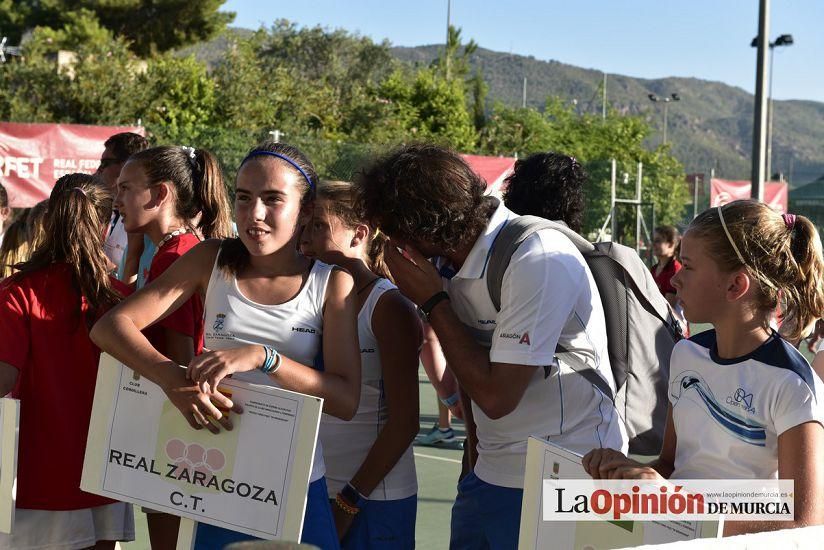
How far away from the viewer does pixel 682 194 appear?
1767 inches

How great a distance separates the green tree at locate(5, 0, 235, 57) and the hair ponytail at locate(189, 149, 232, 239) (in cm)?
3205

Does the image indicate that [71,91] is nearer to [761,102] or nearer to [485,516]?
[761,102]

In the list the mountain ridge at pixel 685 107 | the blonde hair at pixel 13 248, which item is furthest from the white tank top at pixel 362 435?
the mountain ridge at pixel 685 107

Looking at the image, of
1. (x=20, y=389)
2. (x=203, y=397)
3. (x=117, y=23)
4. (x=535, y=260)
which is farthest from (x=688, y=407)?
(x=117, y=23)

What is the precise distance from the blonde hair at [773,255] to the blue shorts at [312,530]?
1.15 metres

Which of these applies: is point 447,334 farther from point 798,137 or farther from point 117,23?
point 798,137

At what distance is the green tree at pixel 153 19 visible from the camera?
34.6 metres

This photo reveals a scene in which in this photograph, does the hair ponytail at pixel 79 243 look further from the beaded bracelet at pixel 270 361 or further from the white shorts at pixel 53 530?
the beaded bracelet at pixel 270 361

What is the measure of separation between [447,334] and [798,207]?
1141cm

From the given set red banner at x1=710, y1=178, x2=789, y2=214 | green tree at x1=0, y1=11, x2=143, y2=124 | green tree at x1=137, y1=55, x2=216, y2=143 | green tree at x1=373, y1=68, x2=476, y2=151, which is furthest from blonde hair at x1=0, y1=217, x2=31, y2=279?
green tree at x1=373, y1=68, x2=476, y2=151

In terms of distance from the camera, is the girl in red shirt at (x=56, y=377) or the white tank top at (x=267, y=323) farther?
the girl in red shirt at (x=56, y=377)

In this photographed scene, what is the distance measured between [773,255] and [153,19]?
114ft

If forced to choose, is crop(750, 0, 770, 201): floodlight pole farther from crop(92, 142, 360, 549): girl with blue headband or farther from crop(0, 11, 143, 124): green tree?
crop(0, 11, 143, 124): green tree

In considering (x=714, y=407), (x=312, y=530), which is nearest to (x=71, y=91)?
(x=312, y=530)
